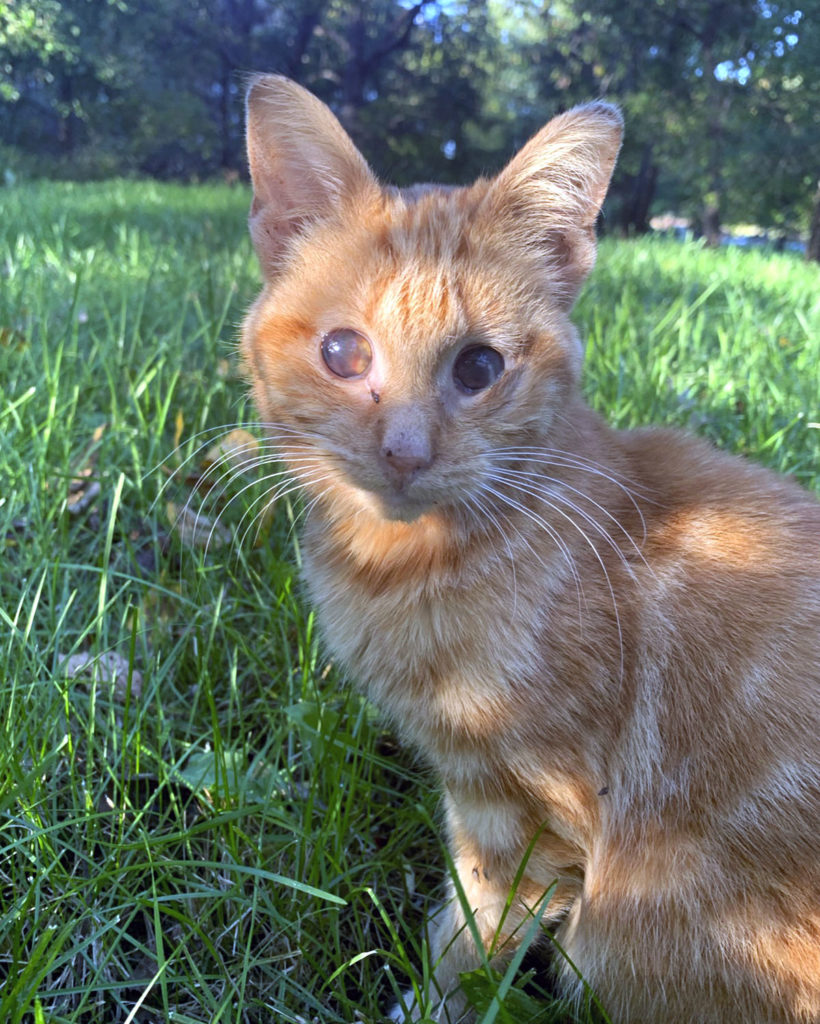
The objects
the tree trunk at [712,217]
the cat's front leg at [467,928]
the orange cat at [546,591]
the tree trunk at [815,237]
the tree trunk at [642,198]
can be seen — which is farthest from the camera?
the tree trunk at [642,198]

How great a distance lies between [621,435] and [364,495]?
0.54 meters

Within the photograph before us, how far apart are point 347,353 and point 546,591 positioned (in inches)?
19.7

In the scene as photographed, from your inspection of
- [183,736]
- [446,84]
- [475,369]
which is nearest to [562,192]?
[475,369]

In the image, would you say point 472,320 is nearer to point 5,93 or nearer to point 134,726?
point 134,726

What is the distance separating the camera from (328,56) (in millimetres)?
16047

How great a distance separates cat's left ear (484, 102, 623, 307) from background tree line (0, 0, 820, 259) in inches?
438

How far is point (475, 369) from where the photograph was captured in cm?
126

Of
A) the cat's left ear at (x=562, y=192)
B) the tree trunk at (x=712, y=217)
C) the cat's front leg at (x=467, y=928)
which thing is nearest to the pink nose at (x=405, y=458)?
the cat's left ear at (x=562, y=192)

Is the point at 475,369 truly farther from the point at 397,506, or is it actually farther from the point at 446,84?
the point at 446,84

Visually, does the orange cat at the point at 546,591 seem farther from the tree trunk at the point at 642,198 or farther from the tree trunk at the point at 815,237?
the tree trunk at the point at 642,198

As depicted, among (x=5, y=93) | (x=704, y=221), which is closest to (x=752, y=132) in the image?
(x=704, y=221)

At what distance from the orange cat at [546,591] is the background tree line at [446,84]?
11.3 m

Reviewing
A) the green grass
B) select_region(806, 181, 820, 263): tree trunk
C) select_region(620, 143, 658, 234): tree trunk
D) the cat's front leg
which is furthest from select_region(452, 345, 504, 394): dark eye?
select_region(620, 143, 658, 234): tree trunk

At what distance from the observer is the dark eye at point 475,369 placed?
1.26m
